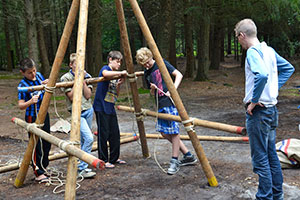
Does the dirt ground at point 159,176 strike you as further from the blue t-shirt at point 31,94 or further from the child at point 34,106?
the blue t-shirt at point 31,94

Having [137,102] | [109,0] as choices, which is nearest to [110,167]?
[137,102]

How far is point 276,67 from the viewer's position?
3.38 meters

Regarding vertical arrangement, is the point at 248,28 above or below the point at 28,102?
above

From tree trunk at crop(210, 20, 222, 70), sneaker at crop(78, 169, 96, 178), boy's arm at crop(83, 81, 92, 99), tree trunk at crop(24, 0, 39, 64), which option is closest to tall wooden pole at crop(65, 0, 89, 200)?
boy's arm at crop(83, 81, 92, 99)

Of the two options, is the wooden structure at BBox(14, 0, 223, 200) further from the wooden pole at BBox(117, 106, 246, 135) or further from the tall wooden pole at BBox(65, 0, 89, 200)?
the wooden pole at BBox(117, 106, 246, 135)

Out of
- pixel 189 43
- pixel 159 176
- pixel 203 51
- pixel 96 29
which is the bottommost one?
pixel 159 176

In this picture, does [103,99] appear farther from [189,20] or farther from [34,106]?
[189,20]

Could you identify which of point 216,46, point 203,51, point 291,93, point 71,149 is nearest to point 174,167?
point 71,149

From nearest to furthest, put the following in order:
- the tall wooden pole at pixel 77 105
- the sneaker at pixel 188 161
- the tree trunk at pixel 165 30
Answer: the tall wooden pole at pixel 77 105 < the sneaker at pixel 188 161 < the tree trunk at pixel 165 30

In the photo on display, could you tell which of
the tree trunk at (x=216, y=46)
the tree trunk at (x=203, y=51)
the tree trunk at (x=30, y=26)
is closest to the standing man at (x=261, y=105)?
the tree trunk at (x=203, y=51)

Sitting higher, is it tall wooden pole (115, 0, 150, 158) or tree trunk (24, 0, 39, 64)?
tree trunk (24, 0, 39, 64)

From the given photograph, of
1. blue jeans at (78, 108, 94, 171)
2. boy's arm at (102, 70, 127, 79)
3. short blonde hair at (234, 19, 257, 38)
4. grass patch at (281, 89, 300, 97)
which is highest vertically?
short blonde hair at (234, 19, 257, 38)

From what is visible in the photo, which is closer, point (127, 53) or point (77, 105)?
point (77, 105)

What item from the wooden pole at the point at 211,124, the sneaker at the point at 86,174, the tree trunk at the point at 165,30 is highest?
the tree trunk at the point at 165,30
